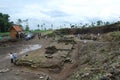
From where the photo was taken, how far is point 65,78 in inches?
933

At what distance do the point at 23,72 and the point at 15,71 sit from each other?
106cm

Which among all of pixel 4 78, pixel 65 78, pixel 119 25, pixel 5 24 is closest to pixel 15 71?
pixel 4 78

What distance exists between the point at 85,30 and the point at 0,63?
51.1 meters

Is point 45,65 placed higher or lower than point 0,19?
lower

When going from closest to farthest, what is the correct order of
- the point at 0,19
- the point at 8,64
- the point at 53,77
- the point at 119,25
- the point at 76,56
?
the point at 53,77, the point at 8,64, the point at 76,56, the point at 119,25, the point at 0,19

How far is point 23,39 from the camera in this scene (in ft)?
205

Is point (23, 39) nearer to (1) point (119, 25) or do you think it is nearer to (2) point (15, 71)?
(1) point (119, 25)

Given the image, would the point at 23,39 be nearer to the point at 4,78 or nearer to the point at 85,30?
the point at 85,30

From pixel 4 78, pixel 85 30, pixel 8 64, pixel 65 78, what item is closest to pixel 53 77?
pixel 65 78

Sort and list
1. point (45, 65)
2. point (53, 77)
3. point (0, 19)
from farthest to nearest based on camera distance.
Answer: point (0, 19), point (45, 65), point (53, 77)

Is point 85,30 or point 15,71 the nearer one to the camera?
point 15,71

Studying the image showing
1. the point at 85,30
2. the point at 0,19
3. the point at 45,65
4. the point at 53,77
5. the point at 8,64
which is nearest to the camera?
the point at 53,77

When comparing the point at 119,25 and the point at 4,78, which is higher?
the point at 119,25

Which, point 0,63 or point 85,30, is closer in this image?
point 0,63
